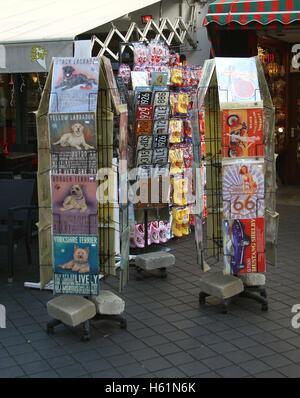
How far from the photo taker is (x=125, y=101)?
672cm

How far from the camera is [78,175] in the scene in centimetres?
477

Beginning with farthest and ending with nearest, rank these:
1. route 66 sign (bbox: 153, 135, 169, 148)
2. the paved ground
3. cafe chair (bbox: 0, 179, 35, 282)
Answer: route 66 sign (bbox: 153, 135, 169, 148) → cafe chair (bbox: 0, 179, 35, 282) → the paved ground

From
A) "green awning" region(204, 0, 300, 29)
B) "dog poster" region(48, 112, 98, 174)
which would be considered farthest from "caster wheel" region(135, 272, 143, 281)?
"green awning" region(204, 0, 300, 29)

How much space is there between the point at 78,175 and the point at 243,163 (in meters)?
1.44

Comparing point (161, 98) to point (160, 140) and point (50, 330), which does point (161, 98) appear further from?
point (50, 330)

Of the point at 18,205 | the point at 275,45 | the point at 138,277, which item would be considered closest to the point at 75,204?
the point at 138,277

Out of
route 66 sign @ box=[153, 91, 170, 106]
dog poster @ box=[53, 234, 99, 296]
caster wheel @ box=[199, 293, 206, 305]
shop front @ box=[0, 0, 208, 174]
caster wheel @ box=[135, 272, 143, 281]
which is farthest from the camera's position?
route 66 sign @ box=[153, 91, 170, 106]

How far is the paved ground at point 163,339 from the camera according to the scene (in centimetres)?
433

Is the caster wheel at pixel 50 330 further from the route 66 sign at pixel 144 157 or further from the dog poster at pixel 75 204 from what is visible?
the route 66 sign at pixel 144 157

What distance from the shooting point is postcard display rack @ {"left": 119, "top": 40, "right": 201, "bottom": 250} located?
6.93 meters

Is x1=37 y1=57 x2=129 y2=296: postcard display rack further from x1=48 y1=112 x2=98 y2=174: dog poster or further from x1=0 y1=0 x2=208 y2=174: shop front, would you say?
x1=0 y1=0 x2=208 y2=174: shop front

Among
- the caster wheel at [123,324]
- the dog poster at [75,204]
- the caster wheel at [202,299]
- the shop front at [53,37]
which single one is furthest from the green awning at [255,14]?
the caster wheel at [123,324]

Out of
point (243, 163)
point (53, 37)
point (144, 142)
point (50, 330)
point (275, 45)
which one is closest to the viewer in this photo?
point (50, 330)
